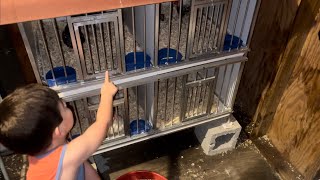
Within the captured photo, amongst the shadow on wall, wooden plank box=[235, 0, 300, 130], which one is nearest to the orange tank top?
the shadow on wall

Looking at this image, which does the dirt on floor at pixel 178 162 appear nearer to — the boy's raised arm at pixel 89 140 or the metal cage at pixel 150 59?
the metal cage at pixel 150 59

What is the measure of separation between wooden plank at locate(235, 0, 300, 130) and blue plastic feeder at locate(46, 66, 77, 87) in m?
→ 0.91

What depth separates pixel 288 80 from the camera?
60.7 inches

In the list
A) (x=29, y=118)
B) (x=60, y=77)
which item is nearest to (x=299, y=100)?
(x=60, y=77)

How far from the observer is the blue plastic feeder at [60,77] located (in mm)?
1102

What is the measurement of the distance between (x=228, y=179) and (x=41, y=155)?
1012mm

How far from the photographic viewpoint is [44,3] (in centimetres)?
83

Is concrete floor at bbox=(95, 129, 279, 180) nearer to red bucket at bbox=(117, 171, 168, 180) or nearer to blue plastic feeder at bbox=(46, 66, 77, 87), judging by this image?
red bucket at bbox=(117, 171, 168, 180)

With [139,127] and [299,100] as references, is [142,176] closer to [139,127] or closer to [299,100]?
[139,127]

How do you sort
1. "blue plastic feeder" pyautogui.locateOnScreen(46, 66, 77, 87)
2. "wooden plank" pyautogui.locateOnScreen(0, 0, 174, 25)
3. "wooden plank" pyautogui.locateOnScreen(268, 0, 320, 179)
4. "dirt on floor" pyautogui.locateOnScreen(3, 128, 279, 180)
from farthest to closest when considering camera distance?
1. "dirt on floor" pyautogui.locateOnScreen(3, 128, 279, 180)
2. "wooden plank" pyautogui.locateOnScreen(268, 0, 320, 179)
3. "blue plastic feeder" pyautogui.locateOnScreen(46, 66, 77, 87)
4. "wooden plank" pyautogui.locateOnScreen(0, 0, 174, 25)

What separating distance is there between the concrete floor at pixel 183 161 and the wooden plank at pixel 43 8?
100 centimetres

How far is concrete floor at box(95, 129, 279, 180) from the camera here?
167cm

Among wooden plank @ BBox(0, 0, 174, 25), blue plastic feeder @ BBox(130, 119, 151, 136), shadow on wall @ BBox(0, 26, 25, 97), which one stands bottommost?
blue plastic feeder @ BBox(130, 119, 151, 136)

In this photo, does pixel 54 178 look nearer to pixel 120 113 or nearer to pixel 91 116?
pixel 91 116
